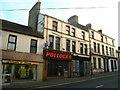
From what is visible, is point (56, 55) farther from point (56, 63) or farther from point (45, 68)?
point (45, 68)

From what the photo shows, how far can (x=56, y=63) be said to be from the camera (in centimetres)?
2152

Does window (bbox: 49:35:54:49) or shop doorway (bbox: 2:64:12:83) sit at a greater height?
window (bbox: 49:35:54:49)

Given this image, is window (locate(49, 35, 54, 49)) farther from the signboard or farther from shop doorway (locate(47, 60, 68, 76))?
shop doorway (locate(47, 60, 68, 76))

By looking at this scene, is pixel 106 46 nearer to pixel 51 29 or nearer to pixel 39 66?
pixel 51 29

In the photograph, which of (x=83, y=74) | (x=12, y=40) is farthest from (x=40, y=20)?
(x=83, y=74)

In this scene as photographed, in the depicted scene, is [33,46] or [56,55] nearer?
[33,46]

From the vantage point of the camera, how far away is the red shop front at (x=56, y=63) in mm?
20073

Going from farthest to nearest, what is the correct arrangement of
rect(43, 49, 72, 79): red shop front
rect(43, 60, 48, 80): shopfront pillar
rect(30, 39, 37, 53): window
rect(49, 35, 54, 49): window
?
1. rect(49, 35, 54, 49): window
2. rect(43, 49, 72, 79): red shop front
3. rect(43, 60, 48, 80): shopfront pillar
4. rect(30, 39, 37, 53): window

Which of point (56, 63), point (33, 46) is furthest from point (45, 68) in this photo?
point (33, 46)

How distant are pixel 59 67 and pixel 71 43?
4.89 metres

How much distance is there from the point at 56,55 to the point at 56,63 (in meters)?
1.22

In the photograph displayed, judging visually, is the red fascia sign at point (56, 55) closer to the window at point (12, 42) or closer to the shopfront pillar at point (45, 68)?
the shopfront pillar at point (45, 68)

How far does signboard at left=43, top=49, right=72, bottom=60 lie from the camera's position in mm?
20094

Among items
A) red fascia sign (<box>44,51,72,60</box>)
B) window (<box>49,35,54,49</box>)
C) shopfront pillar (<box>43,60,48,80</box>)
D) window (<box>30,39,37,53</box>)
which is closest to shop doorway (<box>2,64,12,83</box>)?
window (<box>30,39,37,53</box>)
